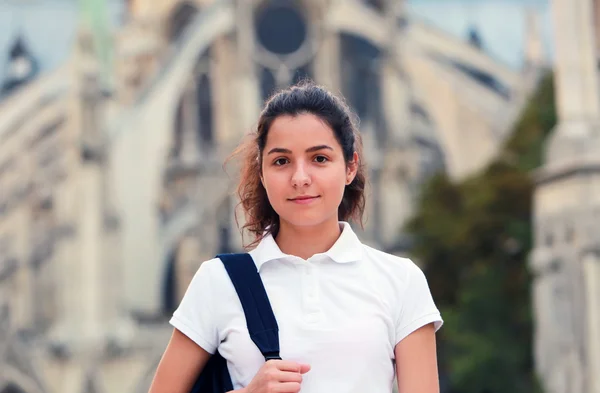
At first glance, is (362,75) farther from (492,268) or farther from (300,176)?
(300,176)

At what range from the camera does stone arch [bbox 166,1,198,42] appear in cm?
3519

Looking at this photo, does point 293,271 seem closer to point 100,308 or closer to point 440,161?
point 100,308

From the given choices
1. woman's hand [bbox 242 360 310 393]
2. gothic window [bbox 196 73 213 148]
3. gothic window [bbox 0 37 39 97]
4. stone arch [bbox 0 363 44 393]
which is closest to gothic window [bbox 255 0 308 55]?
gothic window [bbox 196 73 213 148]

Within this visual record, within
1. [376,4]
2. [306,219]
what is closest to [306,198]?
[306,219]

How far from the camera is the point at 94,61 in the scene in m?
28.2

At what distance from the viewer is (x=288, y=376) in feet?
7.06

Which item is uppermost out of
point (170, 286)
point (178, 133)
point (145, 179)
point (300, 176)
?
point (178, 133)

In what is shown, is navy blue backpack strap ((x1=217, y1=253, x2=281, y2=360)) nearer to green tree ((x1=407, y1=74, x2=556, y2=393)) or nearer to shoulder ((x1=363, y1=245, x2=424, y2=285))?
shoulder ((x1=363, y1=245, x2=424, y2=285))

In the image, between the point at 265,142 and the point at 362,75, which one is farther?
the point at 362,75

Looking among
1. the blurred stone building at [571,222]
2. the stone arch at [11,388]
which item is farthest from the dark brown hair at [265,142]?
the stone arch at [11,388]

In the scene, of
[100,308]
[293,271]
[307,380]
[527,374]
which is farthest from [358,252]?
[100,308]

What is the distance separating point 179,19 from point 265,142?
3354 centimetres

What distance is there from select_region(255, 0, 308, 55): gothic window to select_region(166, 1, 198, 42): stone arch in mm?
2877

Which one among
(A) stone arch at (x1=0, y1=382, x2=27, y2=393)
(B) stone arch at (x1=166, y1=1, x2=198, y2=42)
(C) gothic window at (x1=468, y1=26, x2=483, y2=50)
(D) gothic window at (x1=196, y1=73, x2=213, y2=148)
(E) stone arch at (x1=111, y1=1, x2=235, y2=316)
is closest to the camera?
(A) stone arch at (x1=0, y1=382, x2=27, y2=393)
